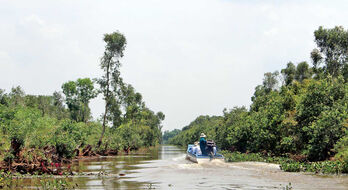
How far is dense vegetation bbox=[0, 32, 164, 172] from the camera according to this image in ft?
64.4

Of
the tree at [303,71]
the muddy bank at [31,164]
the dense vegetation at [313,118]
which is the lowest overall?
the muddy bank at [31,164]

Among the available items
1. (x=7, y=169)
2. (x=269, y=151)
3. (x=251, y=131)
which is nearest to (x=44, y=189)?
(x=7, y=169)

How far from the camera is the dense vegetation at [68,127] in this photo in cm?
1964

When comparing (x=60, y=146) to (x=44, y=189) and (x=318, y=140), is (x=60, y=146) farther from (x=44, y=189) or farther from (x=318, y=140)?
(x=318, y=140)

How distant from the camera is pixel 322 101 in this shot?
89.7 ft

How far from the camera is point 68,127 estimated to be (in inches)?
1208

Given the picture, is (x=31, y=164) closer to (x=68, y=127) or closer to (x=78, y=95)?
(x=68, y=127)

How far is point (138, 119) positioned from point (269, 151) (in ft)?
170

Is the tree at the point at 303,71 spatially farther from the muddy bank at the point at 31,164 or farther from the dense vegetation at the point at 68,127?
the muddy bank at the point at 31,164

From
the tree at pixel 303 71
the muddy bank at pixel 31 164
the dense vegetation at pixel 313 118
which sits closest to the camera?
Result: the muddy bank at pixel 31 164

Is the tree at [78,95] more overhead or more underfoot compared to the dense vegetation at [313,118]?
more overhead

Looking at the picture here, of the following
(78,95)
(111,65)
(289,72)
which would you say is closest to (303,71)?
(289,72)

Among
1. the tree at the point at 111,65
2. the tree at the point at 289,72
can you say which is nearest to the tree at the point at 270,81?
the tree at the point at 289,72

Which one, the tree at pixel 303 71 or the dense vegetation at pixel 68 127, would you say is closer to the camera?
the dense vegetation at pixel 68 127
